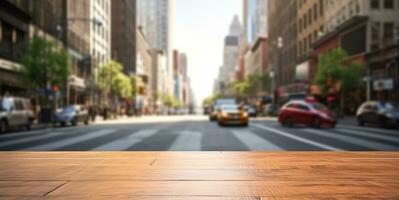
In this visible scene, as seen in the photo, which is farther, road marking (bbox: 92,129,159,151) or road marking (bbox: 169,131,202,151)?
road marking (bbox: 92,129,159,151)

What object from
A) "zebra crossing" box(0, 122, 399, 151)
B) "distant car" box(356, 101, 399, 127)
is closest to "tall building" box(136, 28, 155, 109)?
"distant car" box(356, 101, 399, 127)

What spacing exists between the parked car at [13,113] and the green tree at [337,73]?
971 inches

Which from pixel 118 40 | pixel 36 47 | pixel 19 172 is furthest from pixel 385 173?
pixel 118 40

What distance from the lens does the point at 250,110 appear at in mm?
47125

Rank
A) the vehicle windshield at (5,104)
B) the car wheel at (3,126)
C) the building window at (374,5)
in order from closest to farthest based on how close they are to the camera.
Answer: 1. the car wheel at (3,126)
2. the vehicle windshield at (5,104)
3. the building window at (374,5)

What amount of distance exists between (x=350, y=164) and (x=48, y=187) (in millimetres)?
2622

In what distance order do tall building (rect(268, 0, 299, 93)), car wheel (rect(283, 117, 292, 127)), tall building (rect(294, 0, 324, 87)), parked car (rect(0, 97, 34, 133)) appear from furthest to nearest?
1. tall building (rect(268, 0, 299, 93))
2. tall building (rect(294, 0, 324, 87))
3. car wheel (rect(283, 117, 292, 127))
4. parked car (rect(0, 97, 34, 133))

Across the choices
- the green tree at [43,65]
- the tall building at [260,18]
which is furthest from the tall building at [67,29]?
the tall building at [260,18]

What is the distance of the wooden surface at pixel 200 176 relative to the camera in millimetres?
2670

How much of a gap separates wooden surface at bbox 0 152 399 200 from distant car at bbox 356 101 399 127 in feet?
59.1

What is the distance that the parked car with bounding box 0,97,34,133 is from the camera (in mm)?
19481

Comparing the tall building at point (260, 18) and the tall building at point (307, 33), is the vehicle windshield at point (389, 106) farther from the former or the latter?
the tall building at point (260, 18)

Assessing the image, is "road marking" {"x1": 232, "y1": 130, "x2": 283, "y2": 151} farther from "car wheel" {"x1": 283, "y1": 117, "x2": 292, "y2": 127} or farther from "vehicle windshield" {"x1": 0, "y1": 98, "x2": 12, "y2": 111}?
"vehicle windshield" {"x1": 0, "y1": 98, "x2": 12, "y2": 111}

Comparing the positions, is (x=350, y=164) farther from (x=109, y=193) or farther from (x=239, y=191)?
(x=109, y=193)
